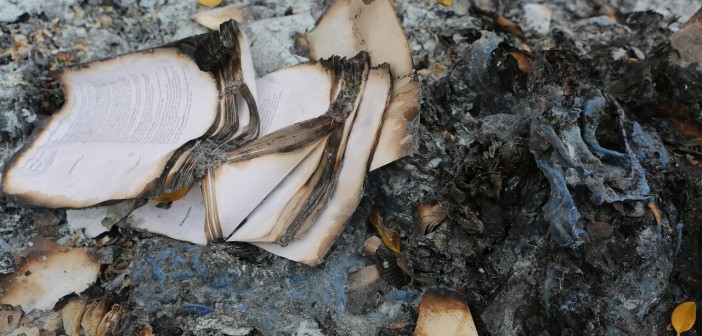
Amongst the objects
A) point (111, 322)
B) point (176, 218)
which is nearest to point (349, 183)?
point (176, 218)

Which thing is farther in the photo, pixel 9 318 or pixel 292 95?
pixel 292 95

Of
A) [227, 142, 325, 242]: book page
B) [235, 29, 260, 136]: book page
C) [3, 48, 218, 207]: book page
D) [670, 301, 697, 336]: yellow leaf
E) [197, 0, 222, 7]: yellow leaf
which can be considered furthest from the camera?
[197, 0, 222, 7]: yellow leaf

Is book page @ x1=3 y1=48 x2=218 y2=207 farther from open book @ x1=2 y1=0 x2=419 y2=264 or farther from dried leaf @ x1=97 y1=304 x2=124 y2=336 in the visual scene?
dried leaf @ x1=97 y1=304 x2=124 y2=336

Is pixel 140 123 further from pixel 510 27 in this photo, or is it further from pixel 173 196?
pixel 510 27

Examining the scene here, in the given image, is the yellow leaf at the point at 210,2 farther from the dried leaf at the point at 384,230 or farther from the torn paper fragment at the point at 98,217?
the dried leaf at the point at 384,230

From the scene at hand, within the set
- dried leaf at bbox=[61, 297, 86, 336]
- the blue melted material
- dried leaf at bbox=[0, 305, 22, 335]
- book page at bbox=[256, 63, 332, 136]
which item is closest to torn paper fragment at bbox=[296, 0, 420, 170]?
book page at bbox=[256, 63, 332, 136]

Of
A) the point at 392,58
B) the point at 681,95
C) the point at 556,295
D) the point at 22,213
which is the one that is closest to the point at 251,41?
the point at 392,58

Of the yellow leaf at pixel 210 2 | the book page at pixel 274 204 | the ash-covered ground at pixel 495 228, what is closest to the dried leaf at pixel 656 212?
the ash-covered ground at pixel 495 228
